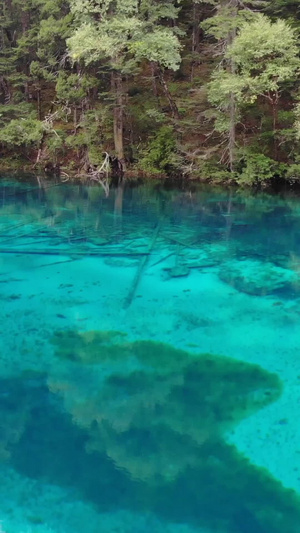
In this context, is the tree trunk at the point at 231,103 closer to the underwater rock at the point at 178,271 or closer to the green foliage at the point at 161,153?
the green foliage at the point at 161,153

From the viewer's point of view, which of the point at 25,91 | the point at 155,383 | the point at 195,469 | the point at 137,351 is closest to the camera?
the point at 195,469

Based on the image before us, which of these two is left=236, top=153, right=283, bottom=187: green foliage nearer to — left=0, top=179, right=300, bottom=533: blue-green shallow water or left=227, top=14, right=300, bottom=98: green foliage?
left=227, top=14, right=300, bottom=98: green foliage

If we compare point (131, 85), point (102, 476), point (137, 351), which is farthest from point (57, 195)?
point (102, 476)

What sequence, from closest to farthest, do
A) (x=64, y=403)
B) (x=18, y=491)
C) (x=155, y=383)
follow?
1. (x=18, y=491)
2. (x=64, y=403)
3. (x=155, y=383)

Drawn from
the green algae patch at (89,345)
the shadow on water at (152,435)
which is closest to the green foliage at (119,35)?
→ the green algae patch at (89,345)

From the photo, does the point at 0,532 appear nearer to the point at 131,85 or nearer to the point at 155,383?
the point at 155,383

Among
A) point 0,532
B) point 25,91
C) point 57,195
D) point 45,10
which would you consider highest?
point 45,10

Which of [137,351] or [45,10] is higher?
[45,10]

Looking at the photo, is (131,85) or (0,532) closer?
(0,532)

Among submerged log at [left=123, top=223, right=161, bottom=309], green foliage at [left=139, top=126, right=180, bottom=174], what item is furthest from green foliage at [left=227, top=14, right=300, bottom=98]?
submerged log at [left=123, top=223, right=161, bottom=309]
